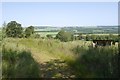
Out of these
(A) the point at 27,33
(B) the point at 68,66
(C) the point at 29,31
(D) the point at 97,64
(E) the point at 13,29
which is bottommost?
(B) the point at 68,66

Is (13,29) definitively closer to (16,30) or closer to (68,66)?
(16,30)

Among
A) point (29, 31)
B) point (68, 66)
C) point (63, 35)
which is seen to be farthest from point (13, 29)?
point (68, 66)

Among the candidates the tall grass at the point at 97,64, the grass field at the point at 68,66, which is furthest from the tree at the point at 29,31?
the tall grass at the point at 97,64

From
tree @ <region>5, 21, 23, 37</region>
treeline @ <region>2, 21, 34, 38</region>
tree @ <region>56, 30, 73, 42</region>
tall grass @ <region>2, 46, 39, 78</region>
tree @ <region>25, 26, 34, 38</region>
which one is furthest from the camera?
tree @ <region>25, 26, 34, 38</region>

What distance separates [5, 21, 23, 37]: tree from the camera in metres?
24.4

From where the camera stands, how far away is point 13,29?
85.9ft

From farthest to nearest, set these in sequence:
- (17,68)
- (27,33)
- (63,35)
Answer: (27,33)
(63,35)
(17,68)

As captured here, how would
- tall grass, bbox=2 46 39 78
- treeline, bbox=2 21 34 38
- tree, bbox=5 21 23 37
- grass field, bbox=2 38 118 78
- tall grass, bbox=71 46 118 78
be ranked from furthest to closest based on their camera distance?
1. tree, bbox=5 21 23 37
2. treeline, bbox=2 21 34 38
3. tall grass, bbox=71 46 118 78
4. grass field, bbox=2 38 118 78
5. tall grass, bbox=2 46 39 78

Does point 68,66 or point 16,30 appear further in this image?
point 16,30

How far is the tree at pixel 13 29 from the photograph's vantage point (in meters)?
24.4

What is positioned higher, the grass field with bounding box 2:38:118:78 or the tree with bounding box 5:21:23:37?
the tree with bounding box 5:21:23:37

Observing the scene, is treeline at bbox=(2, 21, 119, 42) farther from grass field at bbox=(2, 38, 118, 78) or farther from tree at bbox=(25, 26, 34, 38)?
grass field at bbox=(2, 38, 118, 78)

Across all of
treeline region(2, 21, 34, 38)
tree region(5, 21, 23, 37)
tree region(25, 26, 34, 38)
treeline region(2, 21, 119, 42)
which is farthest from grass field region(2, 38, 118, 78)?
tree region(25, 26, 34, 38)

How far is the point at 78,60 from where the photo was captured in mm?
10922
